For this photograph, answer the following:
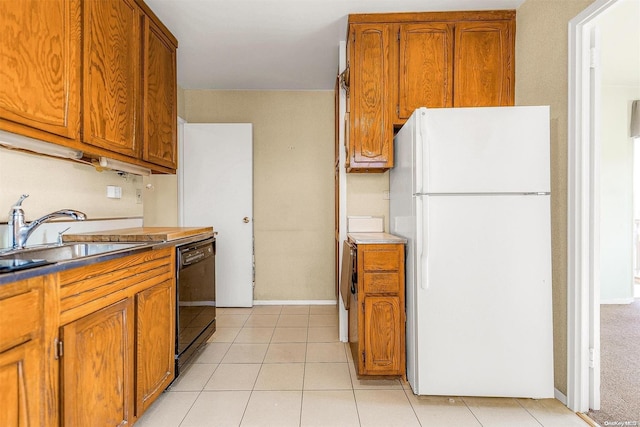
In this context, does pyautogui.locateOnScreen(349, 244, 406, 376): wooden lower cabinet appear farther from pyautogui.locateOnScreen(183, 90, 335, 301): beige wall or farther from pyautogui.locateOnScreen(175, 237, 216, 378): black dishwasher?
pyautogui.locateOnScreen(183, 90, 335, 301): beige wall

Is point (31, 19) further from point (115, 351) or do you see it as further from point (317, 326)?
point (317, 326)

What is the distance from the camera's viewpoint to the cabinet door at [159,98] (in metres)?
2.32

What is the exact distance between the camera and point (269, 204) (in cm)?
401

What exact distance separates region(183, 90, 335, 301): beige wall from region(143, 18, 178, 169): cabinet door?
1.30 metres

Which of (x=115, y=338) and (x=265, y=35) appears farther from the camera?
(x=265, y=35)

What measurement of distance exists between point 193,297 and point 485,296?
185 cm

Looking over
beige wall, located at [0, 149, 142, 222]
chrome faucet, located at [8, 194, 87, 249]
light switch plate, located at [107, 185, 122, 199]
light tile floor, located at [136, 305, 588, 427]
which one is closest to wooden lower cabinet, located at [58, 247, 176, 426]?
light tile floor, located at [136, 305, 588, 427]

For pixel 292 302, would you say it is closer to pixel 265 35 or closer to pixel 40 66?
pixel 265 35

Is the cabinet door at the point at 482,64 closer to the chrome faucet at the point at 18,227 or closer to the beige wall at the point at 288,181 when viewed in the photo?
the beige wall at the point at 288,181

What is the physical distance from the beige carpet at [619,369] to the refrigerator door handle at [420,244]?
1.12m

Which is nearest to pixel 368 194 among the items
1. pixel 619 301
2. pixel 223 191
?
pixel 223 191

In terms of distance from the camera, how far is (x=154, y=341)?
178 centimetres

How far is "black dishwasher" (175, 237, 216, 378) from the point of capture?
2104 millimetres

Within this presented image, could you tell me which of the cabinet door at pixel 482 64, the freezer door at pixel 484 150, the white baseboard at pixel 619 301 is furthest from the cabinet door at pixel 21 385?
the white baseboard at pixel 619 301
